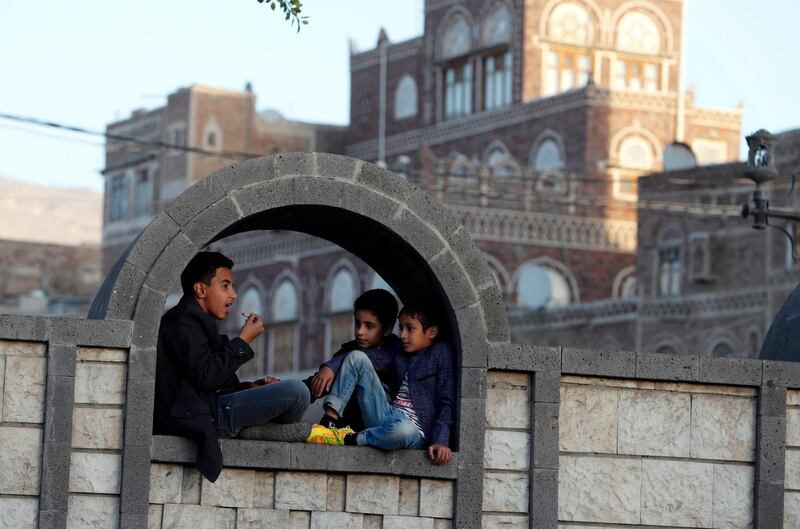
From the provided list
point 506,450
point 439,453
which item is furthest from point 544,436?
point 439,453

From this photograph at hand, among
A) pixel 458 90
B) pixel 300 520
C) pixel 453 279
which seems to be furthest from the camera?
pixel 458 90

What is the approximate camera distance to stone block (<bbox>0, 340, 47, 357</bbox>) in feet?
47.3

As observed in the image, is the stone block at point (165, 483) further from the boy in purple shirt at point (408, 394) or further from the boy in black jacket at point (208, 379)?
the boy in purple shirt at point (408, 394)

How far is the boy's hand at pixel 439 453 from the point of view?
1520 centimetres

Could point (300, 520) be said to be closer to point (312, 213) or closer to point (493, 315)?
point (493, 315)

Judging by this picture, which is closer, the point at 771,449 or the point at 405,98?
the point at 771,449

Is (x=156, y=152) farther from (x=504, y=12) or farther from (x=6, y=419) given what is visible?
(x=6, y=419)

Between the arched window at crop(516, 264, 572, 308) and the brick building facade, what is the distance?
4cm

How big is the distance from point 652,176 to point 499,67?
1411 centimetres

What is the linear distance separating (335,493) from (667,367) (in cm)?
277

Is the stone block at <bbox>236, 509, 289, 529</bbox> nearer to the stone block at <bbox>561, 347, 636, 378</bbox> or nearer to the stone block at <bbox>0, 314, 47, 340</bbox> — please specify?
the stone block at <bbox>0, 314, 47, 340</bbox>

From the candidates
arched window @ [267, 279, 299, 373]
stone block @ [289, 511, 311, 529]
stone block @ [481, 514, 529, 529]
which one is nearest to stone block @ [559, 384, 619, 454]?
stone block @ [481, 514, 529, 529]

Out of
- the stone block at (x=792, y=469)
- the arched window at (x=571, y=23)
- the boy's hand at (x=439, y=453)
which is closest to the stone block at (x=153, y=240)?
the boy's hand at (x=439, y=453)

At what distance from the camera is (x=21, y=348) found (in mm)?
14445
